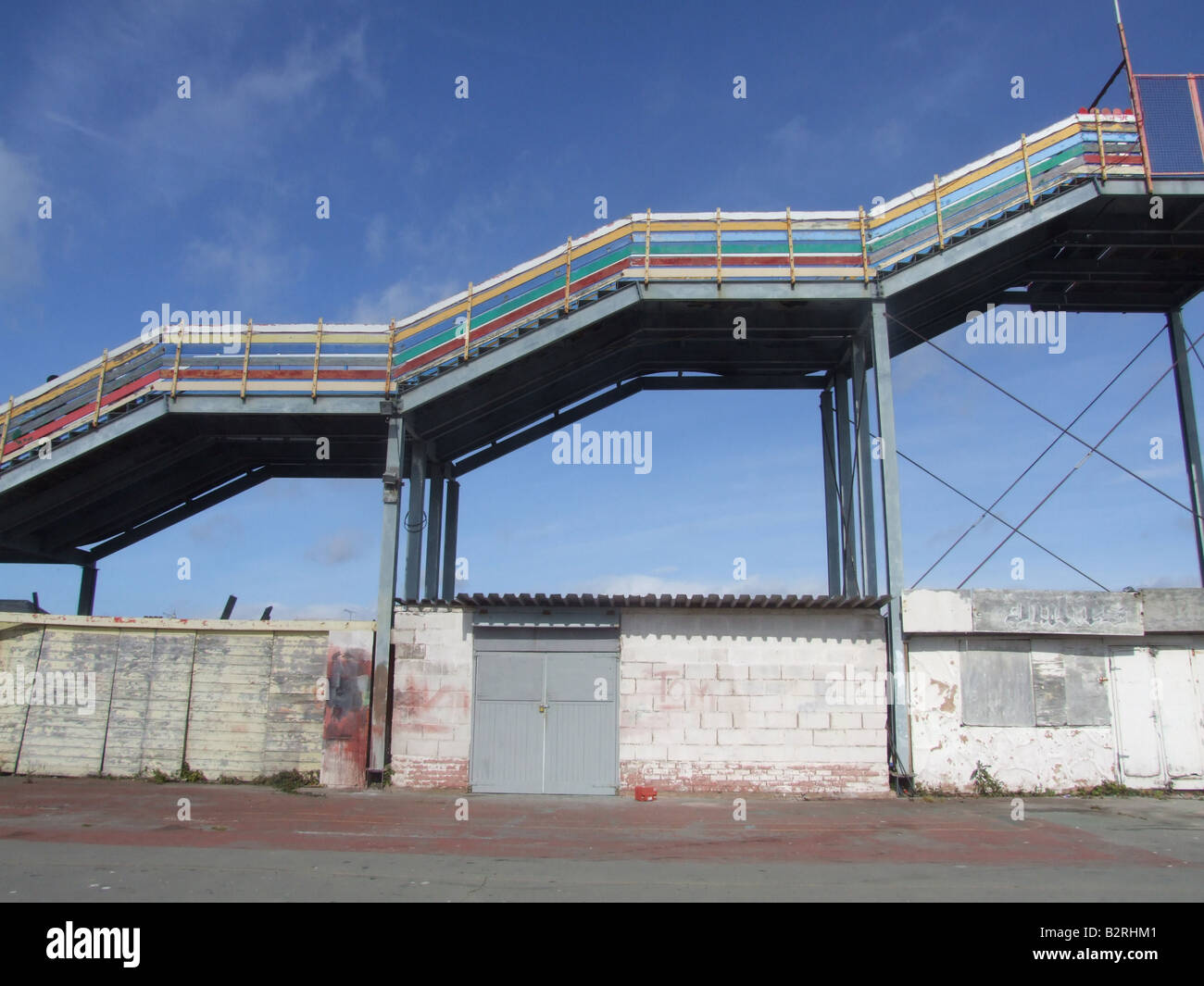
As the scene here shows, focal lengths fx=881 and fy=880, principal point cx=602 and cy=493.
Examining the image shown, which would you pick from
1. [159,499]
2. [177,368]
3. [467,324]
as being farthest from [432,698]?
[159,499]

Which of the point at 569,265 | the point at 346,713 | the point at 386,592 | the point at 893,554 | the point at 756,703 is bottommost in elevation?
the point at 346,713

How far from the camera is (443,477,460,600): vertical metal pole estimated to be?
22.8 metres

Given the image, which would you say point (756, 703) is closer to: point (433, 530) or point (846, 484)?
point (846, 484)

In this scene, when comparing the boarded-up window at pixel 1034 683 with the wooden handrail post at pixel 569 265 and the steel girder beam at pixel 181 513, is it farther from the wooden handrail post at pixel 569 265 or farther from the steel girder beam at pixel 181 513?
the steel girder beam at pixel 181 513

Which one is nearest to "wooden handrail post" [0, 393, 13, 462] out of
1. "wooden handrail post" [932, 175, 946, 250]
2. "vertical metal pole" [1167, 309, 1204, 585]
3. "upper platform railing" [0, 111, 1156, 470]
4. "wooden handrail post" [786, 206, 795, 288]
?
"upper platform railing" [0, 111, 1156, 470]

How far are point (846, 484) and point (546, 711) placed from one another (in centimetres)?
897

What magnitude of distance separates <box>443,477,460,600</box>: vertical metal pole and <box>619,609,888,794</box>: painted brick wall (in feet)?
25.0

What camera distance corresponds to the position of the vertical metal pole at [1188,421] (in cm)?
1925

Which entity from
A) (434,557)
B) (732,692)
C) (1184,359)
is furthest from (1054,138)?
(434,557)

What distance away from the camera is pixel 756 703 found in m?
16.2

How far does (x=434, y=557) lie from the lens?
2223 centimetres

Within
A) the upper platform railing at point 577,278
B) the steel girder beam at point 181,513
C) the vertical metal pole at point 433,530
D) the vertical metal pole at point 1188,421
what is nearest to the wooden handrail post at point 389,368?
the upper platform railing at point 577,278

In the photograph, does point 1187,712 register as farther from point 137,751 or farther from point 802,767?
point 137,751

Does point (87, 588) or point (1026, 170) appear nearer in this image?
point (1026, 170)
